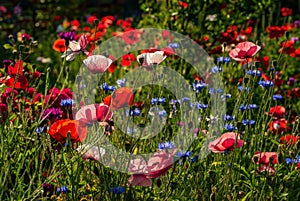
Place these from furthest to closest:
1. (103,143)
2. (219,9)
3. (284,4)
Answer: (284,4)
(219,9)
(103,143)

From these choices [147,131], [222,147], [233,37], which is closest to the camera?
[222,147]

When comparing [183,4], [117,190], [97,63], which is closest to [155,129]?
[117,190]

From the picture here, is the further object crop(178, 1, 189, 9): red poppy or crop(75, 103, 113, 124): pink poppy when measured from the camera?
crop(178, 1, 189, 9): red poppy

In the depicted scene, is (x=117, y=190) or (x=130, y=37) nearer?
(x=117, y=190)

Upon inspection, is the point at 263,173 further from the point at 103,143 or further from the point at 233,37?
the point at 233,37

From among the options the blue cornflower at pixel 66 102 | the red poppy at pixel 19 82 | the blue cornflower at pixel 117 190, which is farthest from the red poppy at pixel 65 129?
the red poppy at pixel 19 82

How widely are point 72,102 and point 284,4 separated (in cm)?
540

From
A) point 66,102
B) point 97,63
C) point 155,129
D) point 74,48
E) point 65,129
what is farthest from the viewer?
point 155,129

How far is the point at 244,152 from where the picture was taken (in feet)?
8.75

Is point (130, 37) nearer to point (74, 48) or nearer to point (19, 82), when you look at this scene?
point (19, 82)

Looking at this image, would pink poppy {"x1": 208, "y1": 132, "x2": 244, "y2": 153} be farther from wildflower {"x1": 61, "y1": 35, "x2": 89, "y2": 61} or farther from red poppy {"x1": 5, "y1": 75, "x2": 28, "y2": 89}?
red poppy {"x1": 5, "y1": 75, "x2": 28, "y2": 89}

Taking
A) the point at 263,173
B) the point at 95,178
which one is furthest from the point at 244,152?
the point at 95,178

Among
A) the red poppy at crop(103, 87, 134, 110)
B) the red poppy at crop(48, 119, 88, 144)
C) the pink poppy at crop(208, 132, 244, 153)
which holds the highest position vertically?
the red poppy at crop(103, 87, 134, 110)

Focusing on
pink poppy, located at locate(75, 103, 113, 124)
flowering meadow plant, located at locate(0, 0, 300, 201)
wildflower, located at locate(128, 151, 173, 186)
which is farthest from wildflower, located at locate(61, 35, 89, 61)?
wildflower, located at locate(128, 151, 173, 186)
